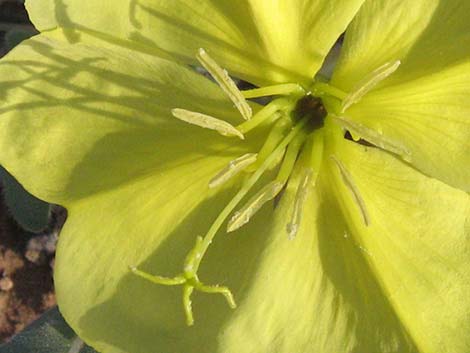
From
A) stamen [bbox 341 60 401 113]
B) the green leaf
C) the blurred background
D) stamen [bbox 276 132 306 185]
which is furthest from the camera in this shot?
the blurred background

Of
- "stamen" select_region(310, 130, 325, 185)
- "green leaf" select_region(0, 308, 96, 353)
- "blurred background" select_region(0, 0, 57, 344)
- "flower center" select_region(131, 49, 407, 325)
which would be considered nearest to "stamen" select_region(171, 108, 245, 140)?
"flower center" select_region(131, 49, 407, 325)

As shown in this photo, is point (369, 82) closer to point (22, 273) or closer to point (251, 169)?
point (251, 169)

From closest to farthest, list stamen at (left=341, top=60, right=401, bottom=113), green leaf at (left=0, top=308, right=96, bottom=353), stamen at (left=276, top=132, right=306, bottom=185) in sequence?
stamen at (left=341, top=60, right=401, bottom=113) → stamen at (left=276, top=132, right=306, bottom=185) → green leaf at (left=0, top=308, right=96, bottom=353)


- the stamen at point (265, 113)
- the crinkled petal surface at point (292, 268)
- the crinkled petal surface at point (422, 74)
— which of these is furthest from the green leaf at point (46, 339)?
the crinkled petal surface at point (422, 74)

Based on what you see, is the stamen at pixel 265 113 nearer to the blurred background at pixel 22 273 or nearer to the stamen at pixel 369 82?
the stamen at pixel 369 82

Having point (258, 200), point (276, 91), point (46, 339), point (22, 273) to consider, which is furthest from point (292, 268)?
point (22, 273)

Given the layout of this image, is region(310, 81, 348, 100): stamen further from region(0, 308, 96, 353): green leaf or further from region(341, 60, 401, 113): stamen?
region(0, 308, 96, 353): green leaf
